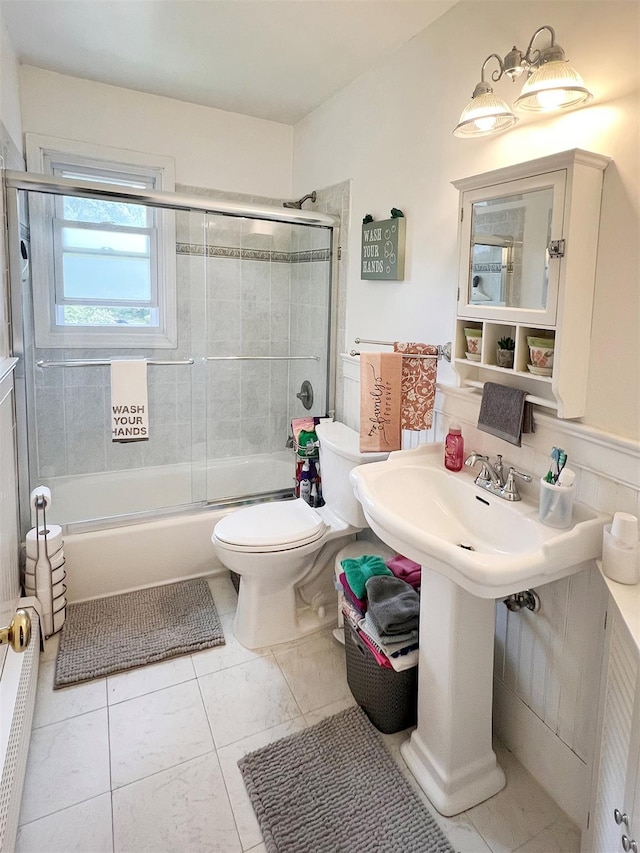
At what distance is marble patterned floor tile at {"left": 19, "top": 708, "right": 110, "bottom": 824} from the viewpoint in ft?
4.85

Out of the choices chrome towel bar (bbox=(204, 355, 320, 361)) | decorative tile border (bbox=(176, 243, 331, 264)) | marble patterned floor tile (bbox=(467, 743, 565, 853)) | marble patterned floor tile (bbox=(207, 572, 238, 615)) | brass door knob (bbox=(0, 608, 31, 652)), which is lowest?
marble patterned floor tile (bbox=(467, 743, 565, 853))

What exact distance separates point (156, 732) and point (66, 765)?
27 cm

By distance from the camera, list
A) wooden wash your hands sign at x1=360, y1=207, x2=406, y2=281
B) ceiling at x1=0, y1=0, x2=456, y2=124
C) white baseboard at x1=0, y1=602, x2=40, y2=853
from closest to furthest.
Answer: white baseboard at x1=0, y1=602, x2=40, y2=853
ceiling at x1=0, y1=0, x2=456, y2=124
wooden wash your hands sign at x1=360, y1=207, x2=406, y2=281

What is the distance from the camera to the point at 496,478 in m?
1.62

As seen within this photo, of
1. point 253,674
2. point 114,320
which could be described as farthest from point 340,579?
point 114,320

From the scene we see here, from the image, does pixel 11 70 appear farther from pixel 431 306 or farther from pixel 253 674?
pixel 253 674

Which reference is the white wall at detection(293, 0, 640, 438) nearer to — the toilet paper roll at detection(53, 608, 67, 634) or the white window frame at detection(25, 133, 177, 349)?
the white window frame at detection(25, 133, 177, 349)

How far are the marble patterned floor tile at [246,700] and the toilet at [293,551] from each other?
152 millimetres

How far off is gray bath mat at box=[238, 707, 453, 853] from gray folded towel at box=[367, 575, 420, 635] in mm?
391

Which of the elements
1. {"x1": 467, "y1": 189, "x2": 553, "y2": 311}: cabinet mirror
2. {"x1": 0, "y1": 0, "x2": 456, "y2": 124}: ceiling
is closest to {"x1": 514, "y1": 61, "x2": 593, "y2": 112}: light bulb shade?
{"x1": 467, "y1": 189, "x2": 553, "y2": 311}: cabinet mirror

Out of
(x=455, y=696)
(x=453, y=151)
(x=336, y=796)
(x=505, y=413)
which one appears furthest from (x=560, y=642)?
(x=453, y=151)

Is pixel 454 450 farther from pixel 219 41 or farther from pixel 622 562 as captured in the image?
pixel 219 41

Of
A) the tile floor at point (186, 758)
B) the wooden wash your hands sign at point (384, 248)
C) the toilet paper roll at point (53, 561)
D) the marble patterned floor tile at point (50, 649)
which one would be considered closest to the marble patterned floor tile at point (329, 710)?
the tile floor at point (186, 758)

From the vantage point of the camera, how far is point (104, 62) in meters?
2.37
